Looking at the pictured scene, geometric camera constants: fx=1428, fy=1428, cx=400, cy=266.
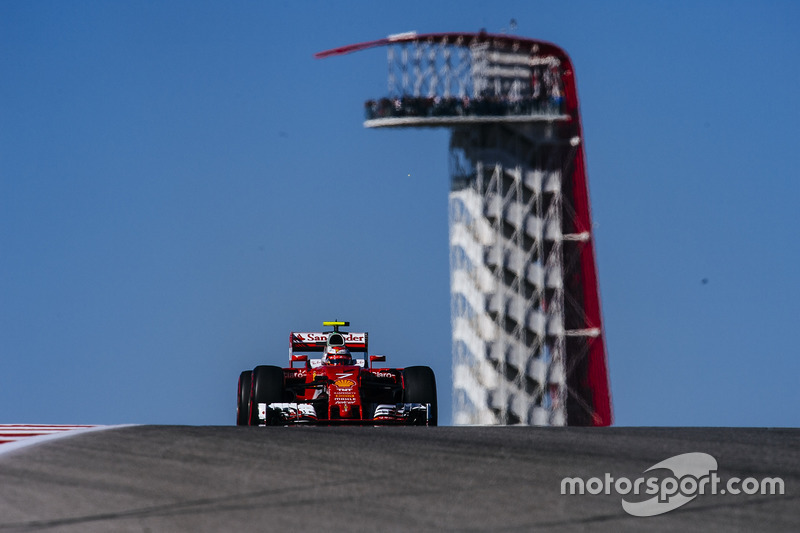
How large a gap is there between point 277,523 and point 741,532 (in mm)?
3067

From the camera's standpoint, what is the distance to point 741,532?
9.39 m

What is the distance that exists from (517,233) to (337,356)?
4439cm

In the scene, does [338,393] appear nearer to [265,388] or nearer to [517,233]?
[265,388]

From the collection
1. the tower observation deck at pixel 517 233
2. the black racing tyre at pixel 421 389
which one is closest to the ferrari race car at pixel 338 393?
the black racing tyre at pixel 421 389

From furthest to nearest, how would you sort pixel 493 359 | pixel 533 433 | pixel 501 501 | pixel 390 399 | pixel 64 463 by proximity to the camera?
pixel 493 359, pixel 390 399, pixel 533 433, pixel 64 463, pixel 501 501

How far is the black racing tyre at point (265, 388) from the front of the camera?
71.0ft

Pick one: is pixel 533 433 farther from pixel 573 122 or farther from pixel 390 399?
pixel 573 122

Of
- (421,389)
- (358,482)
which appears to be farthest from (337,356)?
(358,482)

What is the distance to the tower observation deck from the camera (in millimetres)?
66688

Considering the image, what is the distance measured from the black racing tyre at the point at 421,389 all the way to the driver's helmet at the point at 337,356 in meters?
1.44

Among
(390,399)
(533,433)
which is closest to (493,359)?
(390,399)

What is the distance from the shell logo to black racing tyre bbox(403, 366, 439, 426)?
33.2 inches

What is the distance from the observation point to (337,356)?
77.6ft

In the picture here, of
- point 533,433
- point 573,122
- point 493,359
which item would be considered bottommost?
point 493,359
